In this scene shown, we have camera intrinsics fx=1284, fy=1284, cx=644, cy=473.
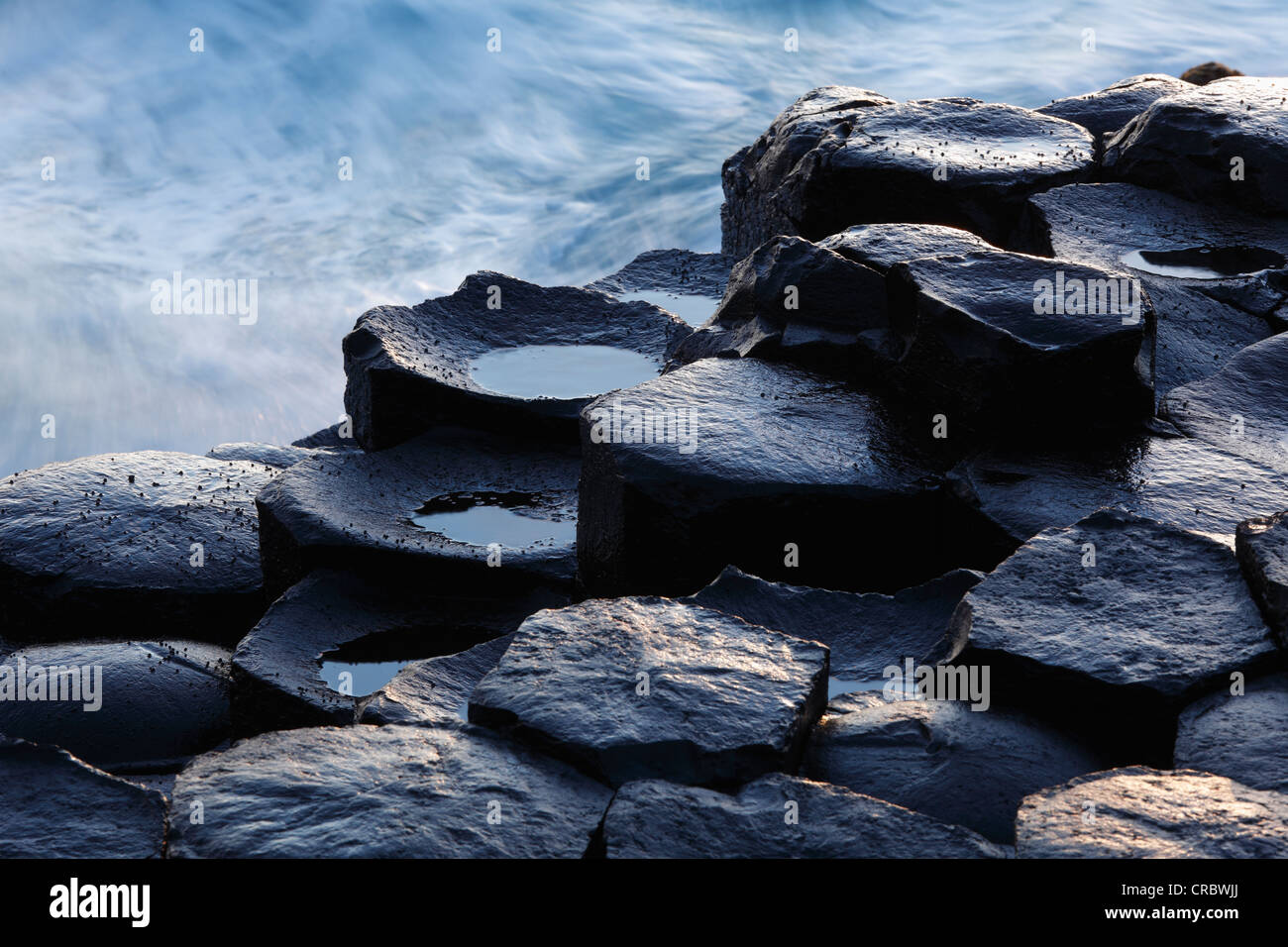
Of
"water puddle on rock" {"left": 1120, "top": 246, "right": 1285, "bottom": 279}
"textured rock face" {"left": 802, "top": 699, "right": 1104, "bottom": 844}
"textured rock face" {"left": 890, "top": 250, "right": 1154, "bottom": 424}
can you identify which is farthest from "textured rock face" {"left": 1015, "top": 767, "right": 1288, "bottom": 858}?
"water puddle on rock" {"left": 1120, "top": 246, "right": 1285, "bottom": 279}

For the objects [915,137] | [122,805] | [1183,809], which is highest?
[915,137]

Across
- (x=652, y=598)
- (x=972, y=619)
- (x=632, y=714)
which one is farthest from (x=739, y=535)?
(x=632, y=714)

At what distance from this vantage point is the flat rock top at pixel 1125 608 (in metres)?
3.41

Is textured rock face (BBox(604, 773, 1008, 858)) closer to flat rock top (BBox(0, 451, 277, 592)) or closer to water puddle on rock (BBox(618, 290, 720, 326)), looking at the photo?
flat rock top (BBox(0, 451, 277, 592))

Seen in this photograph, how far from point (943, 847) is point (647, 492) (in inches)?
78.4

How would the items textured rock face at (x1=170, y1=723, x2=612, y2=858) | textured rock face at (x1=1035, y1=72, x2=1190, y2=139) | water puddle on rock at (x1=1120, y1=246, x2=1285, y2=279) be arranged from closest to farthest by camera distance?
textured rock face at (x1=170, y1=723, x2=612, y2=858), water puddle on rock at (x1=1120, y1=246, x2=1285, y2=279), textured rock face at (x1=1035, y1=72, x2=1190, y2=139)

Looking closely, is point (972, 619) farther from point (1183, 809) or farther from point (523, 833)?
point (523, 833)

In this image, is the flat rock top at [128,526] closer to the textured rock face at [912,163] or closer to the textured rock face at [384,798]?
the textured rock face at [384,798]

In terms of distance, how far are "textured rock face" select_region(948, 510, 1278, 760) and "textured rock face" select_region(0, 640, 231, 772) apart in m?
3.28

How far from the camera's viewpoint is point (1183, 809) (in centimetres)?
279

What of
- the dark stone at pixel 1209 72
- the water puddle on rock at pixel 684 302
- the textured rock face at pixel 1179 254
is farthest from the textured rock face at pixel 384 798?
the dark stone at pixel 1209 72

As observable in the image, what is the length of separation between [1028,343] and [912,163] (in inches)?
119

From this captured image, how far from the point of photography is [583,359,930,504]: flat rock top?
178 inches

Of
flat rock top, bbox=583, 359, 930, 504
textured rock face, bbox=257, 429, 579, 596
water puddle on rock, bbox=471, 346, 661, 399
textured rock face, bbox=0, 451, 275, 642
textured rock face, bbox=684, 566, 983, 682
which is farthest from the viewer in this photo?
water puddle on rock, bbox=471, 346, 661, 399
